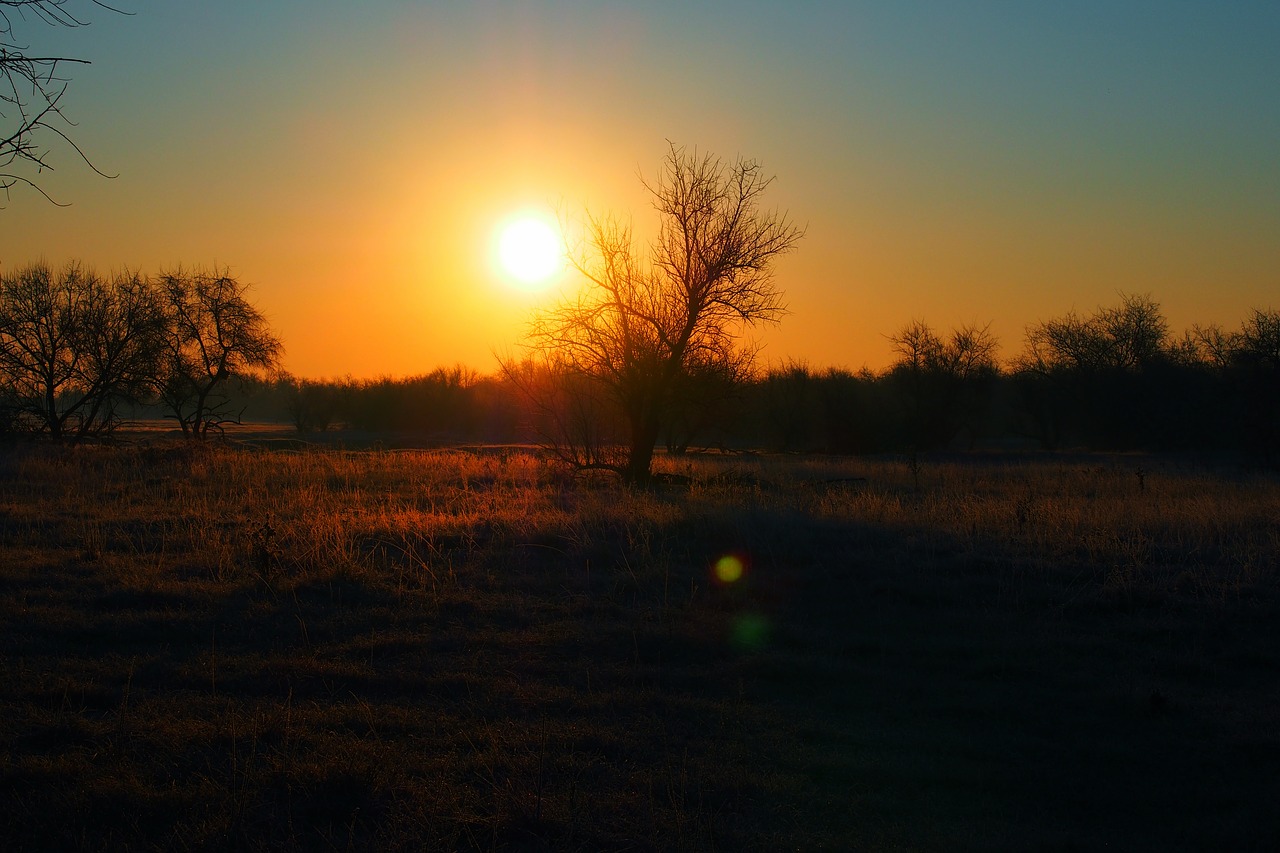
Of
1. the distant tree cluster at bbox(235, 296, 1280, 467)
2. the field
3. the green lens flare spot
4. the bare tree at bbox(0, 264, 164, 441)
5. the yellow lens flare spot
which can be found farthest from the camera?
the distant tree cluster at bbox(235, 296, 1280, 467)

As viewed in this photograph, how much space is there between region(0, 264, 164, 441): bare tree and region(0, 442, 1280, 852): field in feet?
86.0

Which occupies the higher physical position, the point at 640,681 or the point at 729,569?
the point at 729,569

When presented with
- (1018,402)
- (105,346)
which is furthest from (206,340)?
(1018,402)

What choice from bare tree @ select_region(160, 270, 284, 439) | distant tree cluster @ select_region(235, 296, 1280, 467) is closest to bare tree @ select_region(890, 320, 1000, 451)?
distant tree cluster @ select_region(235, 296, 1280, 467)

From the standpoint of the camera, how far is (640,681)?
6215 mm

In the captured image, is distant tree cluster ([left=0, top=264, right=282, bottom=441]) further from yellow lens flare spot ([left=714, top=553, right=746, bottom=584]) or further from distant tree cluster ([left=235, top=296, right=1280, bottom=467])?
yellow lens flare spot ([left=714, top=553, right=746, bottom=584])

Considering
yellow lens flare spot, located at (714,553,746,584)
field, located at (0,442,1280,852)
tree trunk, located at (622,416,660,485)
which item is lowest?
field, located at (0,442,1280,852)

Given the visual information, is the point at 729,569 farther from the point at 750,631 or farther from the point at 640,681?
the point at 640,681

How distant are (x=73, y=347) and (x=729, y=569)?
115 feet

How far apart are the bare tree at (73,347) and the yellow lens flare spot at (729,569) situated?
3301 centimetres

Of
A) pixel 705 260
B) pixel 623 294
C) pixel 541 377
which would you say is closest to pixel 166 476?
pixel 541 377

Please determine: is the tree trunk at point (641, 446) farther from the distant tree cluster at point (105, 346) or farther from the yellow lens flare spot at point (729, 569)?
the distant tree cluster at point (105, 346)

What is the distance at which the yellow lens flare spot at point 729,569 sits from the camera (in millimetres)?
9500

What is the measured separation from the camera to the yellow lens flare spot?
9.50m
